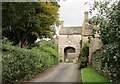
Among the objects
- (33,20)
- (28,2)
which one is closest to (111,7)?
(28,2)

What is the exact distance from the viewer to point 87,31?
45562mm

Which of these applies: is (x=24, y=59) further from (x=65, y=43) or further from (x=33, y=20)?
(x=65, y=43)

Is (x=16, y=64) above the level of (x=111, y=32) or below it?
below

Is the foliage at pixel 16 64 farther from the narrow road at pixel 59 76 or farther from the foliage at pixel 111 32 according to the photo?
the foliage at pixel 111 32

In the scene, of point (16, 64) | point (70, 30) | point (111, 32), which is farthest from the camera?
point (70, 30)

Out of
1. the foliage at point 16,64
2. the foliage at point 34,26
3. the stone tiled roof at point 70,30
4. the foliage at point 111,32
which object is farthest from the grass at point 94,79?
the stone tiled roof at point 70,30

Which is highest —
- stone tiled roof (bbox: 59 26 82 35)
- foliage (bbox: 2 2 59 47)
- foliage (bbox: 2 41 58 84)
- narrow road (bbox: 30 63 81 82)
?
stone tiled roof (bbox: 59 26 82 35)

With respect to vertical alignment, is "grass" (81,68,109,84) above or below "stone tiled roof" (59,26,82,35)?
below

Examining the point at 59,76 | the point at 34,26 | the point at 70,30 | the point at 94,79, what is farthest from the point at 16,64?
the point at 70,30

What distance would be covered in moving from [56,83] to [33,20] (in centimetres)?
1014

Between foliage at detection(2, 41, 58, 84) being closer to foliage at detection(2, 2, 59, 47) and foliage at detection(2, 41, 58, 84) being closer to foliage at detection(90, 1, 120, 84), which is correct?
foliage at detection(2, 2, 59, 47)

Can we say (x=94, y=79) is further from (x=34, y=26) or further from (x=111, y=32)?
(x=34, y=26)

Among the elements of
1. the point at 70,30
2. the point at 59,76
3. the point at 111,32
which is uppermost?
the point at 70,30

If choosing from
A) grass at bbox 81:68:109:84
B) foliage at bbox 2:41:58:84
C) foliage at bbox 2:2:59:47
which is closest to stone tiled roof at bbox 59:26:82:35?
foliage at bbox 2:2:59:47
